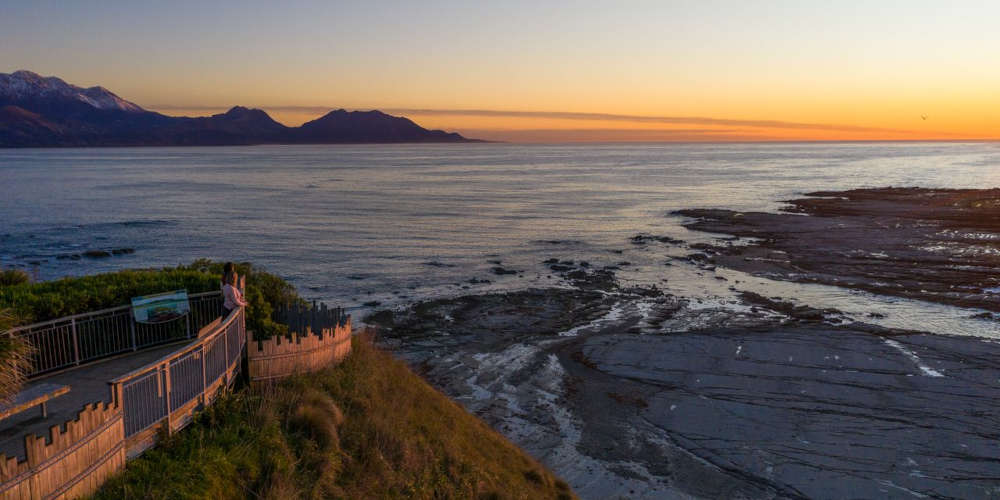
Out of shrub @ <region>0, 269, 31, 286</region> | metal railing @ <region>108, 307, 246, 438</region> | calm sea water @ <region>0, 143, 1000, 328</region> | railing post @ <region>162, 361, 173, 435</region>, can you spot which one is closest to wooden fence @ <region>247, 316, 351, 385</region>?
metal railing @ <region>108, 307, 246, 438</region>

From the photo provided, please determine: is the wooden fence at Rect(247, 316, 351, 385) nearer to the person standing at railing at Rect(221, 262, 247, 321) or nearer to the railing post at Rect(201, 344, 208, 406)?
the person standing at railing at Rect(221, 262, 247, 321)

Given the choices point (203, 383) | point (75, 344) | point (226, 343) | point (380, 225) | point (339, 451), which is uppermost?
Answer: point (226, 343)

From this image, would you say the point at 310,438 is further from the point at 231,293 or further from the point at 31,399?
the point at 31,399

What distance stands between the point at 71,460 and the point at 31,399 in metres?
1.83

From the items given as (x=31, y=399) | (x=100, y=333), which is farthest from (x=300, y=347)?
(x=31, y=399)

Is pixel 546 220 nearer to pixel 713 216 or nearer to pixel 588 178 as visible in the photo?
pixel 713 216

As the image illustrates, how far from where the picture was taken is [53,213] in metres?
66.0

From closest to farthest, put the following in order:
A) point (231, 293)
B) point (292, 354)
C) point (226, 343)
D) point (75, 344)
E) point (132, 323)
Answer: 1. point (226, 343)
2. point (75, 344)
3. point (231, 293)
4. point (292, 354)
5. point (132, 323)

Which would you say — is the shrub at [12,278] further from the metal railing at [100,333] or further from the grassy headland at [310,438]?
the metal railing at [100,333]

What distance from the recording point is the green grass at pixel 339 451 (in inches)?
368

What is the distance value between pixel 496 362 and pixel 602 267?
62.9ft

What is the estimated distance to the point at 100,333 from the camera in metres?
13.2

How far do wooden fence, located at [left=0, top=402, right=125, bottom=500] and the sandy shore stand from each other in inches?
412

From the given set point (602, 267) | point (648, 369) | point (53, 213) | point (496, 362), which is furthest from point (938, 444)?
point (53, 213)
